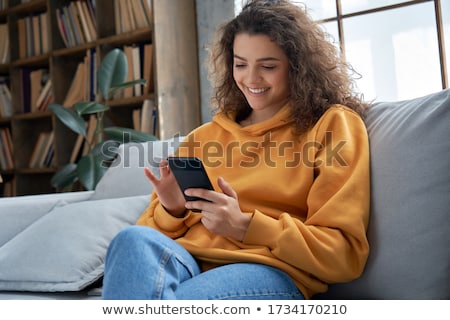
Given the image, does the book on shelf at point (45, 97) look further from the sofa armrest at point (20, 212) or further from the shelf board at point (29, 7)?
the sofa armrest at point (20, 212)

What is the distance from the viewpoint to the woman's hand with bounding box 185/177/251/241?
104 cm

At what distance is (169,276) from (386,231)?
443 mm

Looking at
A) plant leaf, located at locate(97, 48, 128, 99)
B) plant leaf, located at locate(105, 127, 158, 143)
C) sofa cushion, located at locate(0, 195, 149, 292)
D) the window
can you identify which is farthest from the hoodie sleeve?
plant leaf, located at locate(97, 48, 128, 99)

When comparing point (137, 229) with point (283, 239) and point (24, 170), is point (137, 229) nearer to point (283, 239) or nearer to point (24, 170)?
point (283, 239)

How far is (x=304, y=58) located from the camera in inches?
49.2

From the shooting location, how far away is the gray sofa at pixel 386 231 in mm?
1000

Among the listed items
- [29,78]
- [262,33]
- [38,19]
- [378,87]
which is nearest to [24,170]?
[29,78]

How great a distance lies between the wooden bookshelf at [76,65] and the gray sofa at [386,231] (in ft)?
4.96

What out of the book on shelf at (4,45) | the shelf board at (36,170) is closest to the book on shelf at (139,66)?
the shelf board at (36,170)

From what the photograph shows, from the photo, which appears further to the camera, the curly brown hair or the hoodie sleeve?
the curly brown hair

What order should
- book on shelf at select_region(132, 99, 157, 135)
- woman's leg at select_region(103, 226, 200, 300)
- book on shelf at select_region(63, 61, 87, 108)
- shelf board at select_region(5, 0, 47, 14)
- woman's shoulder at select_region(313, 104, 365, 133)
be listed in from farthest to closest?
shelf board at select_region(5, 0, 47, 14), book on shelf at select_region(63, 61, 87, 108), book on shelf at select_region(132, 99, 157, 135), woman's shoulder at select_region(313, 104, 365, 133), woman's leg at select_region(103, 226, 200, 300)

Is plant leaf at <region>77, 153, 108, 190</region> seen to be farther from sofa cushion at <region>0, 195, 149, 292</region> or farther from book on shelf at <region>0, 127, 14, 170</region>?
sofa cushion at <region>0, 195, 149, 292</region>

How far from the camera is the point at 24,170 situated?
3.50m

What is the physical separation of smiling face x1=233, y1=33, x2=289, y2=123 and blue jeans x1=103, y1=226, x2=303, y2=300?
1.45 ft
